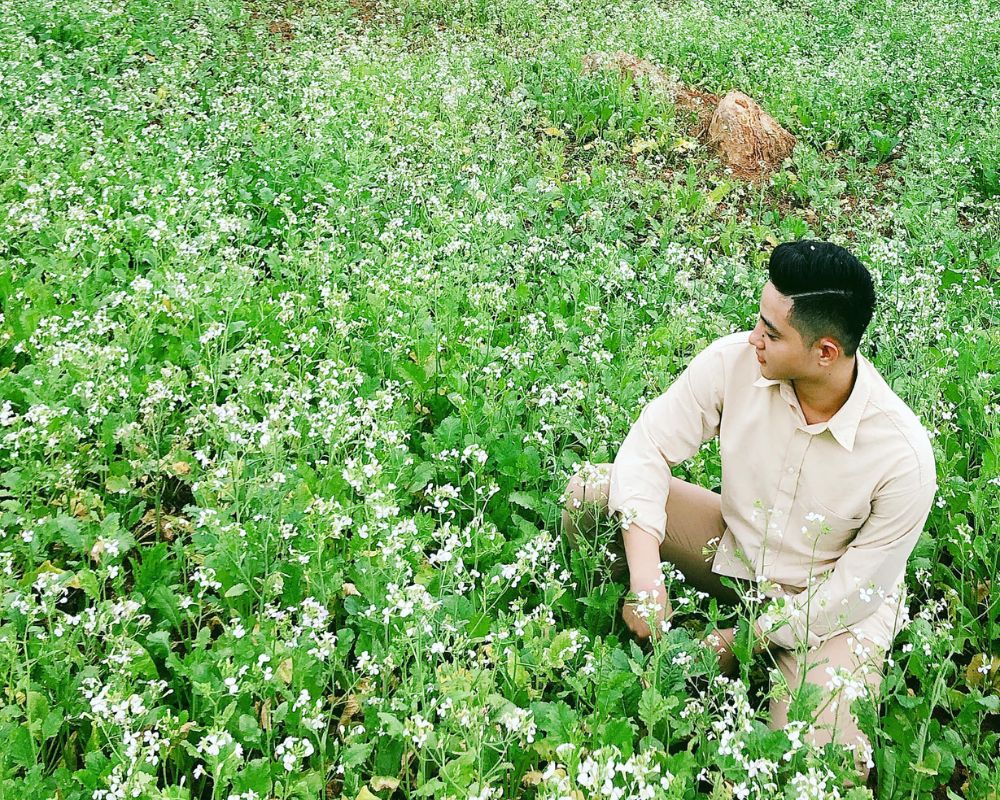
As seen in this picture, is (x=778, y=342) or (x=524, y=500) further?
(x=524, y=500)

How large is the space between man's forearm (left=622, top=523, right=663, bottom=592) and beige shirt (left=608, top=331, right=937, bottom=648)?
0.05 meters

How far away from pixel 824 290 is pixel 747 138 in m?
6.59

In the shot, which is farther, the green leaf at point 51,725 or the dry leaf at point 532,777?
the dry leaf at point 532,777

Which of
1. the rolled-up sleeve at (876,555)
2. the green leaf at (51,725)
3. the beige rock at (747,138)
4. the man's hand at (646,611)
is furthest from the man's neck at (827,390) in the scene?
the beige rock at (747,138)

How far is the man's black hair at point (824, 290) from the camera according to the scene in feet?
10.5

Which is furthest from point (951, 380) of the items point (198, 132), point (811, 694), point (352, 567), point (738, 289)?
point (198, 132)

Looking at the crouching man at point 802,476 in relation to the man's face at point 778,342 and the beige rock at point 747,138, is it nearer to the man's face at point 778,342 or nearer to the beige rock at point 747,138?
the man's face at point 778,342

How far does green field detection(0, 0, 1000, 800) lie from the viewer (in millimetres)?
3016

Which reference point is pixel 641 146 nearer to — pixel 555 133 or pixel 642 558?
pixel 555 133

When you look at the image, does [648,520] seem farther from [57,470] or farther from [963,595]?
[57,470]

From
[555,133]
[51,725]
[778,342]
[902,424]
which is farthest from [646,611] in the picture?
[555,133]

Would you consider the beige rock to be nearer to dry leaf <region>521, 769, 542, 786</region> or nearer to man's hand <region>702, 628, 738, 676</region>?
man's hand <region>702, 628, 738, 676</region>

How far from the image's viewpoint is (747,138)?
30.1 ft

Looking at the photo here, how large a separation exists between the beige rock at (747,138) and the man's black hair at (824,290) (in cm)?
614
